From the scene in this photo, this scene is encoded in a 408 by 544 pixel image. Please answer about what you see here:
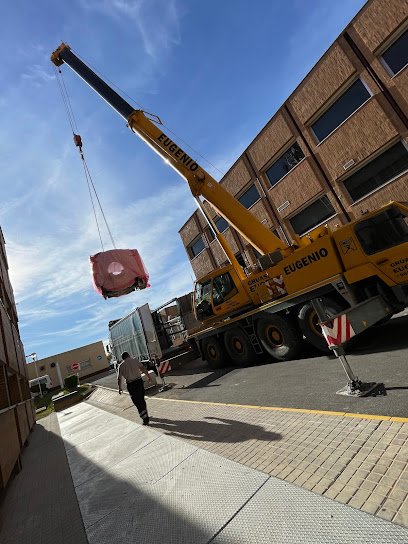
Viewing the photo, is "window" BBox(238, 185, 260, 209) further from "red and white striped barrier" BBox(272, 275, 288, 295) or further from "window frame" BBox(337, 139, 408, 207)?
"red and white striped barrier" BBox(272, 275, 288, 295)

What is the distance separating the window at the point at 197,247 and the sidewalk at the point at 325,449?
684 inches

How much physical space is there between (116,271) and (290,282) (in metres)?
5.06

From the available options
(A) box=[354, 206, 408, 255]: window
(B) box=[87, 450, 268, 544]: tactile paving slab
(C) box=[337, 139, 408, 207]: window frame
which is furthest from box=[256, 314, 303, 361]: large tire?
(C) box=[337, 139, 408, 207]: window frame

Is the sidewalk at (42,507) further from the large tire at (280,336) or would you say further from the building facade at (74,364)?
the building facade at (74,364)

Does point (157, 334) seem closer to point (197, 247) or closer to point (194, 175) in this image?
point (194, 175)

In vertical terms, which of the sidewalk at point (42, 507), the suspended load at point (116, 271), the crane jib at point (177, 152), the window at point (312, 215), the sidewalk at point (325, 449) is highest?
the crane jib at point (177, 152)

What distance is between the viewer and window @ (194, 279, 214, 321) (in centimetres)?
916

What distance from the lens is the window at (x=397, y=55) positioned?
9.79 metres

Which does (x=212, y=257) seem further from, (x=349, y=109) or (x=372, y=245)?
(x=372, y=245)

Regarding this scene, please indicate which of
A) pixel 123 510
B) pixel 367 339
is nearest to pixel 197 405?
pixel 123 510

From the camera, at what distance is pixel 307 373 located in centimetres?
553

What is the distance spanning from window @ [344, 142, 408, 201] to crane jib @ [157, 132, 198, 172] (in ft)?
23.8

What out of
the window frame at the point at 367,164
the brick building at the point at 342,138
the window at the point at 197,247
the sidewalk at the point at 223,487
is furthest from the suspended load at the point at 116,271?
the window at the point at 197,247

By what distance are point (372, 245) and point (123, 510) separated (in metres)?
6.09
